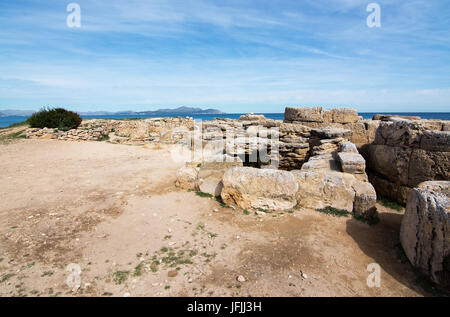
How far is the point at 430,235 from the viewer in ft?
10.4

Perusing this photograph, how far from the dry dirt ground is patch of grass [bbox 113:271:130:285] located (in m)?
0.01

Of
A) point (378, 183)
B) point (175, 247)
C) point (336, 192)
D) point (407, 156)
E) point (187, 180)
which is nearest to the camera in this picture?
point (175, 247)

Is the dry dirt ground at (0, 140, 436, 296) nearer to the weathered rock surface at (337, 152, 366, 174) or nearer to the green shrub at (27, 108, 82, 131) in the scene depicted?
the weathered rock surface at (337, 152, 366, 174)

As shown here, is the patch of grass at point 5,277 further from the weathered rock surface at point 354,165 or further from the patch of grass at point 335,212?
the weathered rock surface at point 354,165

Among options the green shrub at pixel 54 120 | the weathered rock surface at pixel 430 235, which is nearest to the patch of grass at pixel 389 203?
the weathered rock surface at pixel 430 235

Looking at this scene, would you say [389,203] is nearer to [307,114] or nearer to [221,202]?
Result: [221,202]

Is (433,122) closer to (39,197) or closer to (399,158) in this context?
(399,158)

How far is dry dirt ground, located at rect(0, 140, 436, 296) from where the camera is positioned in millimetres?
3160

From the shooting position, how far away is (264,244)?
415 cm

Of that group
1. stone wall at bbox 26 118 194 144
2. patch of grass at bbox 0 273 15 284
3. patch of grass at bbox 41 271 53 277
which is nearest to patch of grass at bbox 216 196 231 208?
patch of grass at bbox 41 271 53 277

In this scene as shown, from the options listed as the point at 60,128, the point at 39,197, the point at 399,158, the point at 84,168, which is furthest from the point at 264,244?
the point at 60,128

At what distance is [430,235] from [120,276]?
424cm

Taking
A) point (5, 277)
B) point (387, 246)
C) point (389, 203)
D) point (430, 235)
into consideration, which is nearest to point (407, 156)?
point (389, 203)

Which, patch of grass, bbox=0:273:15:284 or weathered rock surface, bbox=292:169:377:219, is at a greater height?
weathered rock surface, bbox=292:169:377:219
